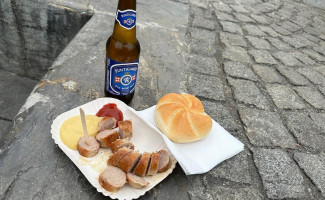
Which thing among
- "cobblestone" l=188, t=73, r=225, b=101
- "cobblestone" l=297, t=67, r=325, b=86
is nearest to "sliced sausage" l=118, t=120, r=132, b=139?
"cobblestone" l=188, t=73, r=225, b=101

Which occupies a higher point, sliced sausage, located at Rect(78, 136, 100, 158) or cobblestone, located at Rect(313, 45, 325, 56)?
sliced sausage, located at Rect(78, 136, 100, 158)

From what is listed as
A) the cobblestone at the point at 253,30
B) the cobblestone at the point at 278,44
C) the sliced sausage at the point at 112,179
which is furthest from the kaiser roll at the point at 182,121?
the cobblestone at the point at 253,30

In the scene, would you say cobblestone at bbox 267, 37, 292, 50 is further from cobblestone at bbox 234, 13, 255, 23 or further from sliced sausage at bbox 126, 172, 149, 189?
sliced sausage at bbox 126, 172, 149, 189

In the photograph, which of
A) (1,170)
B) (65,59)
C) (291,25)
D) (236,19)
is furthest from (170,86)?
(291,25)

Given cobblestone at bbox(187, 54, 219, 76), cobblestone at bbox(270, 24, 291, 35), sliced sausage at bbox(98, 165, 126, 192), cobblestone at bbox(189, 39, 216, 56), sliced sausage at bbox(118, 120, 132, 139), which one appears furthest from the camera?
cobblestone at bbox(270, 24, 291, 35)

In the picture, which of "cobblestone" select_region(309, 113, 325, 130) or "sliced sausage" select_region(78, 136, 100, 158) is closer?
"sliced sausage" select_region(78, 136, 100, 158)

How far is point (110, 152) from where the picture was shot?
1317mm

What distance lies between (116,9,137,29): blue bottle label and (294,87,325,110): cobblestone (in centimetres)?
161

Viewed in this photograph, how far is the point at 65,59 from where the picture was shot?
6.70 feet

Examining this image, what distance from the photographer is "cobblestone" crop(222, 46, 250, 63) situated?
2635mm

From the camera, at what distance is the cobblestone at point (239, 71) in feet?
7.78

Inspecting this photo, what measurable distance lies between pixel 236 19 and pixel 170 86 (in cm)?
200

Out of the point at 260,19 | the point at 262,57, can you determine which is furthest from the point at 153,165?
the point at 260,19

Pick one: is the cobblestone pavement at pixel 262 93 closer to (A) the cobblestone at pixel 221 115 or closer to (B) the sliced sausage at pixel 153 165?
(A) the cobblestone at pixel 221 115
